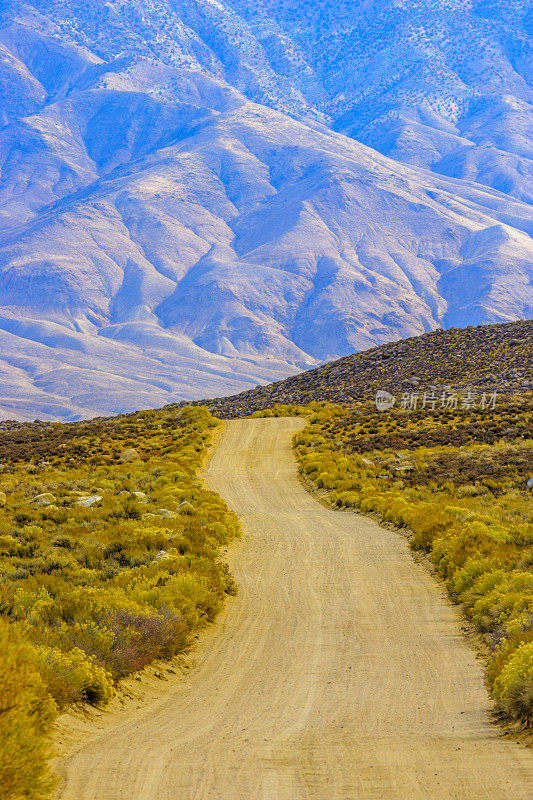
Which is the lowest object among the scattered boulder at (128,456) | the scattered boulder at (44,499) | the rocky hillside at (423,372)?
the scattered boulder at (44,499)

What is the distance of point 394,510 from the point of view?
20422mm

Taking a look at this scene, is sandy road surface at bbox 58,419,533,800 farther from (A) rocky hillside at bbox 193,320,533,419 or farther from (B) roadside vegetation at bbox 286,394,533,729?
(A) rocky hillside at bbox 193,320,533,419

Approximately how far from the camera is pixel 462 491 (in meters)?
23.0

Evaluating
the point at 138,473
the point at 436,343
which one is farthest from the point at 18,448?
the point at 436,343

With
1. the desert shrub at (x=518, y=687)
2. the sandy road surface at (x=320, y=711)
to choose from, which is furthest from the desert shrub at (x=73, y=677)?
the desert shrub at (x=518, y=687)

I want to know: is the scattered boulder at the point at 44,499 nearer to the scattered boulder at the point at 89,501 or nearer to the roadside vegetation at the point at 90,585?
the roadside vegetation at the point at 90,585

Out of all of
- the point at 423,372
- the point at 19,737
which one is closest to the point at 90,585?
the point at 19,737

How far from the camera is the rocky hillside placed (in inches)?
1982

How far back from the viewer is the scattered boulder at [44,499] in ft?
68.8

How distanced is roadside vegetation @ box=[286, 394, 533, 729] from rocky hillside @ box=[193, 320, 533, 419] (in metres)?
6.08

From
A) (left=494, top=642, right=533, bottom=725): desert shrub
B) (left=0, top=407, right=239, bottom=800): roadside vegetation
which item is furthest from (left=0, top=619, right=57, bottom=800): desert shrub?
(left=494, top=642, right=533, bottom=725): desert shrub

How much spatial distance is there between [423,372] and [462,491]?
34878mm

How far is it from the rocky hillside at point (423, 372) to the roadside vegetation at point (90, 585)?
26.9 metres

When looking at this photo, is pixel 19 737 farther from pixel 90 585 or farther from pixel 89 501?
pixel 89 501
